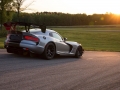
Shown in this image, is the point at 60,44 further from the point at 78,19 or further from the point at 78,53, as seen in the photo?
the point at 78,19

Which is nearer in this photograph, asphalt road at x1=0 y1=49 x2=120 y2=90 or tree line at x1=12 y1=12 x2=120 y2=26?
asphalt road at x1=0 y1=49 x2=120 y2=90

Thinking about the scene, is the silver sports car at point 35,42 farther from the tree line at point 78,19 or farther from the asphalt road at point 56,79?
the tree line at point 78,19

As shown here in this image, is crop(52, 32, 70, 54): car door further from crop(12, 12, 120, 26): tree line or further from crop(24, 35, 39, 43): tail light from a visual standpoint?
crop(12, 12, 120, 26): tree line

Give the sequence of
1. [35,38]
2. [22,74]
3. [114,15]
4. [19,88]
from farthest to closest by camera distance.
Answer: [114,15]
[35,38]
[22,74]
[19,88]

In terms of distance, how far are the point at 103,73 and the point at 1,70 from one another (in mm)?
3113

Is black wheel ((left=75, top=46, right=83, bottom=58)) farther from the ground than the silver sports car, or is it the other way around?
the silver sports car

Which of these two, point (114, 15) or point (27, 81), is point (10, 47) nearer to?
point (27, 81)

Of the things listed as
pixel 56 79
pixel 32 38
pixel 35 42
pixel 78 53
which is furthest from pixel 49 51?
pixel 56 79

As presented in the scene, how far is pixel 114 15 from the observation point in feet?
239

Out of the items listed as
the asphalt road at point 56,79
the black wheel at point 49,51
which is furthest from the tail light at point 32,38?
the asphalt road at point 56,79

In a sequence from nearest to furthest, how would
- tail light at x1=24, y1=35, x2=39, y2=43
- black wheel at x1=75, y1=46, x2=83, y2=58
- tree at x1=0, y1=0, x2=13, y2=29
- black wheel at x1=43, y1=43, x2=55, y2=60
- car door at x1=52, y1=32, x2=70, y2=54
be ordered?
1. tail light at x1=24, y1=35, x2=39, y2=43
2. black wheel at x1=43, y1=43, x2=55, y2=60
3. car door at x1=52, y1=32, x2=70, y2=54
4. black wheel at x1=75, y1=46, x2=83, y2=58
5. tree at x1=0, y1=0, x2=13, y2=29

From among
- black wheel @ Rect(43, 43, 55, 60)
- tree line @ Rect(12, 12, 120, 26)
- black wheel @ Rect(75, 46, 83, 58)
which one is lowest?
black wheel @ Rect(75, 46, 83, 58)

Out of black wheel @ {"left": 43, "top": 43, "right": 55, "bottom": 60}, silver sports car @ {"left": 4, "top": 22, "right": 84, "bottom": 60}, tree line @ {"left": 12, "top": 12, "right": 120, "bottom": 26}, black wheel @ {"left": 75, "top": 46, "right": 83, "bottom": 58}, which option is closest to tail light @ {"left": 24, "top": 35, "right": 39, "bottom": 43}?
silver sports car @ {"left": 4, "top": 22, "right": 84, "bottom": 60}

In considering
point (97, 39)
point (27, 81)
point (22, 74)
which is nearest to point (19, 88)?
point (27, 81)
